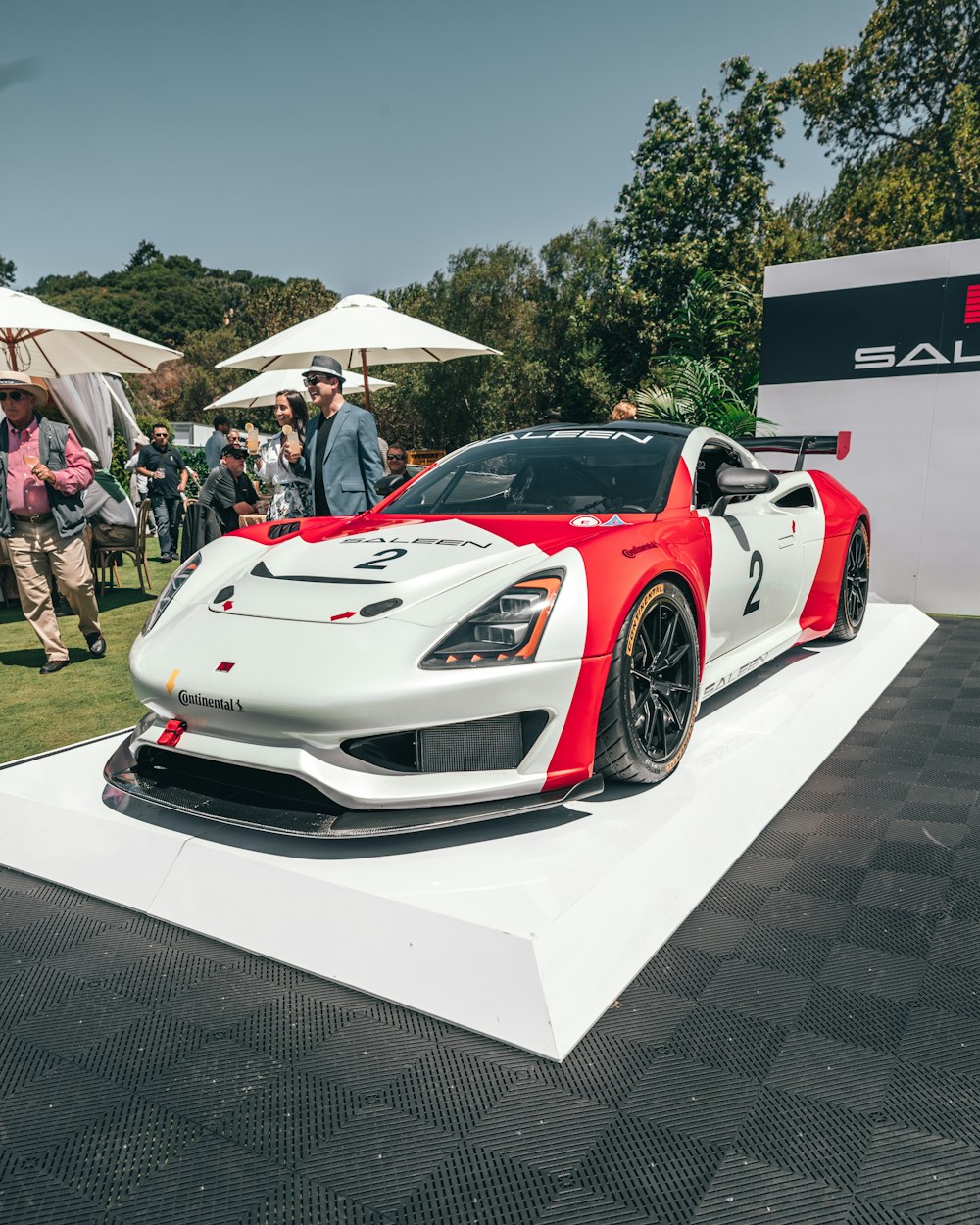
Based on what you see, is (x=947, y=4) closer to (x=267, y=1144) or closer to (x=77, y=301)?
(x=267, y=1144)

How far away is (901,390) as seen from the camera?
7.39 metres

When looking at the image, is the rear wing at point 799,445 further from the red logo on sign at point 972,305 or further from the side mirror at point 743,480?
the red logo on sign at point 972,305

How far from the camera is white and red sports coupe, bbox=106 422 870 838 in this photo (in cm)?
235

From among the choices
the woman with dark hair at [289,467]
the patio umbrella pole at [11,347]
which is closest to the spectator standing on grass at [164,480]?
the patio umbrella pole at [11,347]

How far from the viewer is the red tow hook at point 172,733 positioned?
256 cm

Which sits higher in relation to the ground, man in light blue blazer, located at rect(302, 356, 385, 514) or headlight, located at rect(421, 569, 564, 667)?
man in light blue blazer, located at rect(302, 356, 385, 514)

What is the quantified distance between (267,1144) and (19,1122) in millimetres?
496

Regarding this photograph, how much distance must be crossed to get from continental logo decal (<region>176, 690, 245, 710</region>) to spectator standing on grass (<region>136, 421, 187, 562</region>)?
29.4 feet

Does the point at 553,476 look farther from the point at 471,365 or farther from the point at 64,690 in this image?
the point at 471,365

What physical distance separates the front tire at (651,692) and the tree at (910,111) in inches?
1128

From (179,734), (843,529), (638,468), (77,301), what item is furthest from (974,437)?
(77,301)

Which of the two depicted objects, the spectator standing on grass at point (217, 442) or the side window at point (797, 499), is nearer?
the side window at point (797, 499)

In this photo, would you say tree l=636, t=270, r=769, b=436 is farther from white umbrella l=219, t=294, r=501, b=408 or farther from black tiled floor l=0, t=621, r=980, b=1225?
black tiled floor l=0, t=621, r=980, b=1225

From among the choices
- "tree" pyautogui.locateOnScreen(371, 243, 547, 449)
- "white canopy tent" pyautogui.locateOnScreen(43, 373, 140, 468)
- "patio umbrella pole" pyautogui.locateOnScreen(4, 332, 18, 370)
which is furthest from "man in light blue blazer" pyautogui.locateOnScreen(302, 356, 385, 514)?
"tree" pyautogui.locateOnScreen(371, 243, 547, 449)
